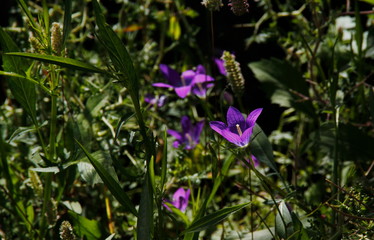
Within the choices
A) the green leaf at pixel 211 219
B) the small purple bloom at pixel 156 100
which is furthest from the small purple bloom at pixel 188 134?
the green leaf at pixel 211 219

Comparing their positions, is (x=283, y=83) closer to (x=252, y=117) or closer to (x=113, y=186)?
(x=252, y=117)

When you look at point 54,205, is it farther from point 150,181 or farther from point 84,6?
point 84,6

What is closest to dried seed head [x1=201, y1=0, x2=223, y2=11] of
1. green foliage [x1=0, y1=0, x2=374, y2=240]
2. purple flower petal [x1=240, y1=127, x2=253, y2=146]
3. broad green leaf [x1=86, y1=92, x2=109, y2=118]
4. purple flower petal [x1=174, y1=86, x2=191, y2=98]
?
green foliage [x1=0, y1=0, x2=374, y2=240]

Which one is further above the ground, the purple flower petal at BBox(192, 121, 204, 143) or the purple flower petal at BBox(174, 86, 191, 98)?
the purple flower petal at BBox(174, 86, 191, 98)

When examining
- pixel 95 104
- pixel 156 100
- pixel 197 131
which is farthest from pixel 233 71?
pixel 156 100

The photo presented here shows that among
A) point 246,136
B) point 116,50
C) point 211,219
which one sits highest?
point 116,50

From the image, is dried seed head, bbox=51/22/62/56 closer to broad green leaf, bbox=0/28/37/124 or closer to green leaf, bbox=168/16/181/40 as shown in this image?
broad green leaf, bbox=0/28/37/124

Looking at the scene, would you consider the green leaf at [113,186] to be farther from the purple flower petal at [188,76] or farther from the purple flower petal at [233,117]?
the purple flower petal at [188,76]
